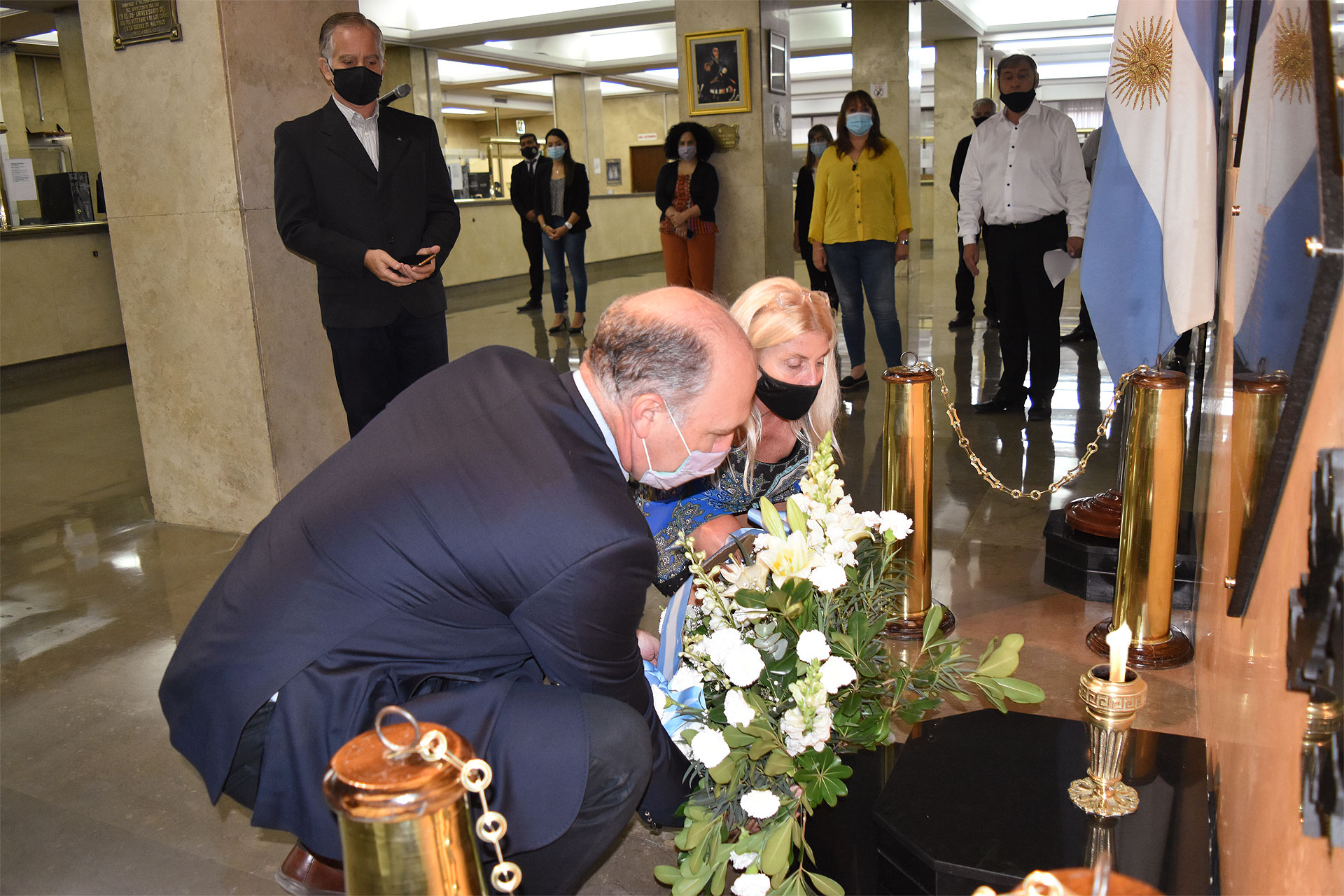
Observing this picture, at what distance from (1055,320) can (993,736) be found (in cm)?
371

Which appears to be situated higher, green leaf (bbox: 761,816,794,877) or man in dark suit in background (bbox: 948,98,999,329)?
man in dark suit in background (bbox: 948,98,999,329)

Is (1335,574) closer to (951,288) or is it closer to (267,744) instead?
(267,744)

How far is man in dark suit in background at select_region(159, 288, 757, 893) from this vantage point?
1412mm

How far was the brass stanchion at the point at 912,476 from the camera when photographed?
8.99 feet

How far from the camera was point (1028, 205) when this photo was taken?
187 inches

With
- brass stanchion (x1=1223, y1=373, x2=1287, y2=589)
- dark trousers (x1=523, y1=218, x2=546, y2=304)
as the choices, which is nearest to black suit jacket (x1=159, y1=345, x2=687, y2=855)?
brass stanchion (x1=1223, y1=373, x2=1287, y2=589)

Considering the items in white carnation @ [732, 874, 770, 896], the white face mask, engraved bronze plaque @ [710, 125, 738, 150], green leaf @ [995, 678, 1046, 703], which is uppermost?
engraved bronze plaque @ [710, 125, 738, 150]

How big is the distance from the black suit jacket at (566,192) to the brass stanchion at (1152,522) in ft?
21.9

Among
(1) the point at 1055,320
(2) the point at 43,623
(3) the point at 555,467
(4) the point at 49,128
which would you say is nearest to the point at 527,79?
(4) the point at 49,128

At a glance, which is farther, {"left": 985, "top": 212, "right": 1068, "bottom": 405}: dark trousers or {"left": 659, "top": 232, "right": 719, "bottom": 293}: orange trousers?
{"left": 659, "top": 232, "right": 719, "bottom": 293}: orange trousers

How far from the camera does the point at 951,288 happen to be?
36.8 feet

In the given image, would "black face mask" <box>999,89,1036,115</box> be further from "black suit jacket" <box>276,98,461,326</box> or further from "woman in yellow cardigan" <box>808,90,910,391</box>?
"black suit jacket" <box>276,98,461,326</box>

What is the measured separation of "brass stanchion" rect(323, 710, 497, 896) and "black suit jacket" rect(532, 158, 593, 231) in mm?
8103

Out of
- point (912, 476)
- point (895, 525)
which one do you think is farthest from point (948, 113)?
point (895, 525)
